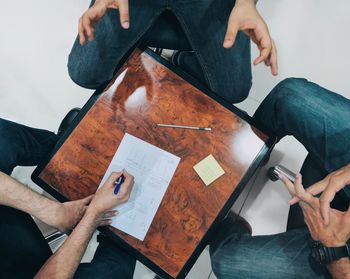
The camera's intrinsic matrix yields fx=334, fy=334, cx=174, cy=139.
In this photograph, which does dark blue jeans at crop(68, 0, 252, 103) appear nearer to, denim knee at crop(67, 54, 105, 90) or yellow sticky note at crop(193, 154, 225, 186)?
denim knee at crop(67, 54, 105, 90)

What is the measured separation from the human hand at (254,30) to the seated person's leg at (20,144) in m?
0.79

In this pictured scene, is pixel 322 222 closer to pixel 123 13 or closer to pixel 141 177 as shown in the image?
pixel 141 177

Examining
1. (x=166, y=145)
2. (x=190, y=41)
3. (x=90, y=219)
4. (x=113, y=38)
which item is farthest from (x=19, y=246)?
(x=190, y=41)

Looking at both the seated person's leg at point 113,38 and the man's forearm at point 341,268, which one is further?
the seated person's leg at point 113,38

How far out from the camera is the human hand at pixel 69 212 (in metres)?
1.09

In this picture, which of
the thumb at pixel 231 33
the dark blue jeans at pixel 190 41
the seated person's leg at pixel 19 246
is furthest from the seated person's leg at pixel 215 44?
the seated person's leg at pixel 19 246

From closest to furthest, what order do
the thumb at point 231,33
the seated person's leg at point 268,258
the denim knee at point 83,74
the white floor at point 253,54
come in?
1. the thumb at point 231,33
2. the seated person's leg at point 268,258
3. the denim knee at point 83,74
4. the white floor at point 253,54

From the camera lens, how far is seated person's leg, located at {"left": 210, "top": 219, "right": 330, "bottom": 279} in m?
1.03

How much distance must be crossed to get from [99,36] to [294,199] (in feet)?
2.84

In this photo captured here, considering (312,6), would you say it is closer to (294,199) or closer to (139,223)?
(294,199)

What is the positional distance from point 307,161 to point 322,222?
26 cm

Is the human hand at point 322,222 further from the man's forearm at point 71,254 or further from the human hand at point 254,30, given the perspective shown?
the man's forearm at point 71,254

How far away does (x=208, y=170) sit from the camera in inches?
41.5

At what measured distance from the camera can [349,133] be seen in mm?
1035
